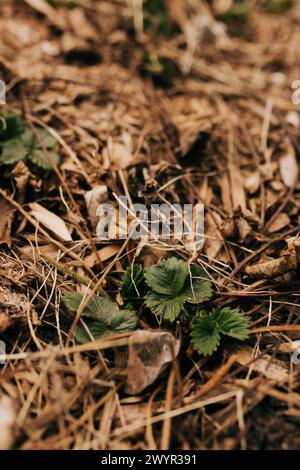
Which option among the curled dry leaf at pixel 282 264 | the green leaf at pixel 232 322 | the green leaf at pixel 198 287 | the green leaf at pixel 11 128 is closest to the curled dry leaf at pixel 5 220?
the green leaf at pixel 11 128

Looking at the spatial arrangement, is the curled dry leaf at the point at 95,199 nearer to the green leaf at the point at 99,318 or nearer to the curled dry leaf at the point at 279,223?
the green leaf at the point at 99,318


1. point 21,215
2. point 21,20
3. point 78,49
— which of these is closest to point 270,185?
point 21,215


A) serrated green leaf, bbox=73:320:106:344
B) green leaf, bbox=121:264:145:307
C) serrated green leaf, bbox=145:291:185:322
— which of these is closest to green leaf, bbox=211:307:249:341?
serrated green leaf, bbox=145:291:185:322

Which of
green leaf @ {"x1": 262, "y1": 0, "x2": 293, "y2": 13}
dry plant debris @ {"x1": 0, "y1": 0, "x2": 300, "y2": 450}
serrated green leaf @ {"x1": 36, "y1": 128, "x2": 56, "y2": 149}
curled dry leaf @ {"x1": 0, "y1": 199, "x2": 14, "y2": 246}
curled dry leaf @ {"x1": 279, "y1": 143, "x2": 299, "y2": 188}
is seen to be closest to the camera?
dry plant debris @ {"x1": 0, "y1": 0, "x2": 300, "y2": 450}

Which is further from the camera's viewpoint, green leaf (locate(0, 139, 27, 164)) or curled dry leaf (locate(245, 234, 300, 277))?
green leaf (locate(0, 139, 27, 164))

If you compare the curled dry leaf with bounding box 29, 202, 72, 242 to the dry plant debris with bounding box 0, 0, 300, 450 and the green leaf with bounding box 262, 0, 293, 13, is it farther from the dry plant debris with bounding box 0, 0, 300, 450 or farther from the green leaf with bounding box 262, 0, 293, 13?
the green leaf with bounding box 262, 0, 293, 13

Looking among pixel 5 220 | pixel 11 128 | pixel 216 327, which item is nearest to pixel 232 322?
pixel 216 327

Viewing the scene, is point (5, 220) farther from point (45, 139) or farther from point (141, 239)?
point (141, 239)

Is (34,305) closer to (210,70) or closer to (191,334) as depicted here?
(191,334)
